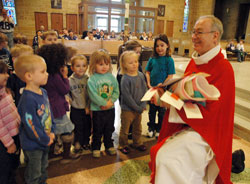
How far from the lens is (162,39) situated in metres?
2.82

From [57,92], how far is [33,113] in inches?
20.2

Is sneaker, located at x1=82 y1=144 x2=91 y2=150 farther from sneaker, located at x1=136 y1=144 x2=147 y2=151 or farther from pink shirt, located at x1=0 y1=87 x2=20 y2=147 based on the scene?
pink shirt, located at x1=0 y1=87 x2=20 y2=147

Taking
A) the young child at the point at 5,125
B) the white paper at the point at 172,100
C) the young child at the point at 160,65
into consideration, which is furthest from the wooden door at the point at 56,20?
the white paper at the point at 172,100

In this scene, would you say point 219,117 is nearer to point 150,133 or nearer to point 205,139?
point 205,139

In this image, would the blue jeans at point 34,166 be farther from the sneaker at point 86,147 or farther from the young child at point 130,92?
the young child at point 130,92

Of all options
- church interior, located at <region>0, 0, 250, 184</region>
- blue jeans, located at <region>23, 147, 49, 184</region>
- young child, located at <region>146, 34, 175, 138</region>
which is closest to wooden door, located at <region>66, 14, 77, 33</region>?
church interior, located at <region>0, 0, 250, 184</region>

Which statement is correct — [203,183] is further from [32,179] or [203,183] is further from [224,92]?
[32,179]

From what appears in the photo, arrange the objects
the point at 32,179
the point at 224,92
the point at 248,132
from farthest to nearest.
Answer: the point at 248,132 → the point at 32,179 → the point at 224,92

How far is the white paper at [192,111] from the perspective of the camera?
55.3 inches

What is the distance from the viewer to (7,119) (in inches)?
67.3

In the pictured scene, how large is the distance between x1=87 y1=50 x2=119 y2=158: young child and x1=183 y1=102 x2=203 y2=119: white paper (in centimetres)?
110

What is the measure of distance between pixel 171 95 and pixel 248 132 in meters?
2.66

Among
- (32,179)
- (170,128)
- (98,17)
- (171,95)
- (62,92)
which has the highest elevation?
(98,17)

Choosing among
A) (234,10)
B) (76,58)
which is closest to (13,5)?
(76,58)
